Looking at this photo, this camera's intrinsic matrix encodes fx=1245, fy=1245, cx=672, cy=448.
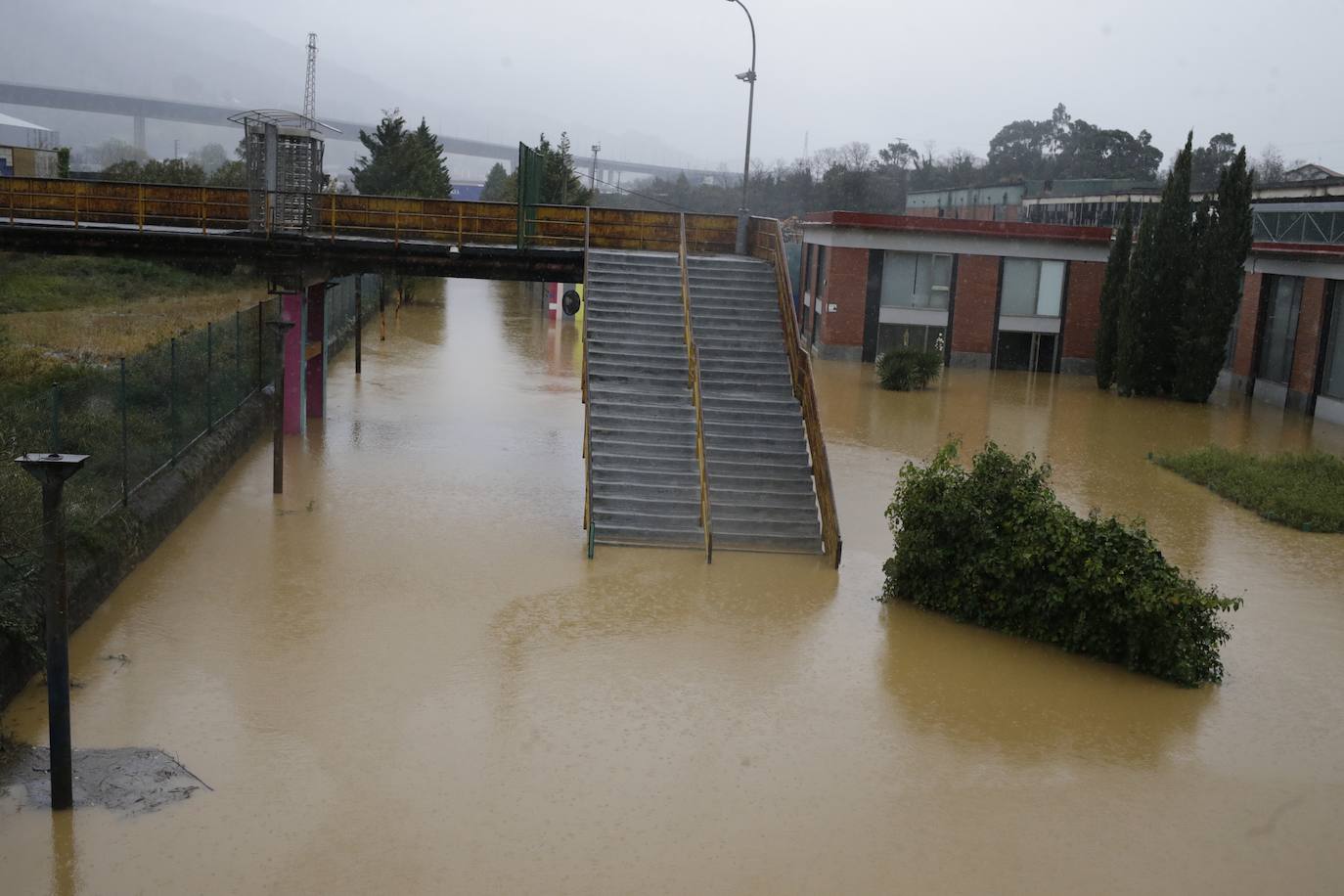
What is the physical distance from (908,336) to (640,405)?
24.5 metres

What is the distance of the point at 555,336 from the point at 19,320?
18912 millimetres

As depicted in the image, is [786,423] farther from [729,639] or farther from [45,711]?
[45,711]

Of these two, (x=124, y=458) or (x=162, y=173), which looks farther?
(x=162, y=173)

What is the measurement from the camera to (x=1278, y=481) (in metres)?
23.0

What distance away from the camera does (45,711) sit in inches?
425

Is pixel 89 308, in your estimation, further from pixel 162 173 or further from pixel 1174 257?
pixel 1174 257

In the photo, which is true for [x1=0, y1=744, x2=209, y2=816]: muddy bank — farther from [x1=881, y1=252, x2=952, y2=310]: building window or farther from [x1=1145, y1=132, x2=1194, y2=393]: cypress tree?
[x1=881, y1=252, x2=952, y2=310]: building window

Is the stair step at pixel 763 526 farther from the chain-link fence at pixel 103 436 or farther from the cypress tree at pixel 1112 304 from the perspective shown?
the cypress tree at pixel 1112 304

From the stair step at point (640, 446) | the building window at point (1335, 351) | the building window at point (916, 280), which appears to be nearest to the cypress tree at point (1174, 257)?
the building window at point (1335, 351)

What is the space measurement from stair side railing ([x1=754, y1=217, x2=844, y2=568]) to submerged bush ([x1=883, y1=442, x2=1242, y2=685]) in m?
1.30

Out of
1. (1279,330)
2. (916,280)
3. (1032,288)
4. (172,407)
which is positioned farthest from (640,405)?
(1032,288)

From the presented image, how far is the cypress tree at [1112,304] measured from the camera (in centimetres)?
3822

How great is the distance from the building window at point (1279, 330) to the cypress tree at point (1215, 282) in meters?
1.41

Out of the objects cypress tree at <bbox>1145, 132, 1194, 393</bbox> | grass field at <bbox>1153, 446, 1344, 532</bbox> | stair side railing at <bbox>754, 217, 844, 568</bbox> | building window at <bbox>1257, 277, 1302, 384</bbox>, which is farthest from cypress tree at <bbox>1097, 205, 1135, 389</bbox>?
stair side railing at <bbox>754, 217, 844, 568</bbox>
